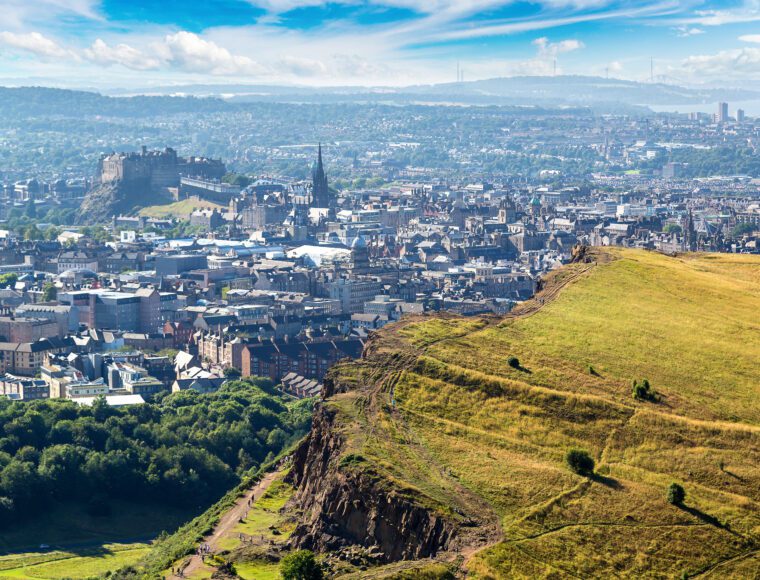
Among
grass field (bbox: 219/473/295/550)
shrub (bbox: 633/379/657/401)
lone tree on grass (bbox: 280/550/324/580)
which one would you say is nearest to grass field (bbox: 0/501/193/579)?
grass field (bbox: 219/473/295/550)

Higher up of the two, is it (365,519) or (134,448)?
(365,519)

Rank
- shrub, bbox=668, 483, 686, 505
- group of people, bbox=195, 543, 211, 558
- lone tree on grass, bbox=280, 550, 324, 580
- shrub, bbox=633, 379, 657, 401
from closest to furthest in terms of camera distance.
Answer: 1. lone tree on grass, bbox=280, 550, 324, 580
2. shrub, bbox=668, 483, 686, 505
3. shrub, bbox=633, 379, 657, 401
4. group of people, bbox=195, 543, 211, 558

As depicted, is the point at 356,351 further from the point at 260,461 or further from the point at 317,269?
the point at 317,269

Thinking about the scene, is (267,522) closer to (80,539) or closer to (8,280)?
(80,539)

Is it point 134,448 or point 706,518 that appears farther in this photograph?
point 134,448

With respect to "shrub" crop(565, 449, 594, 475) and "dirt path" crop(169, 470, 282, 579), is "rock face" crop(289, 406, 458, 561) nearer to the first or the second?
"dirt path" crop(169, 470, 282, 579)

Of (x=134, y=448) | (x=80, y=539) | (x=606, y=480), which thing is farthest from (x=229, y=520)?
(x=134, y=448)

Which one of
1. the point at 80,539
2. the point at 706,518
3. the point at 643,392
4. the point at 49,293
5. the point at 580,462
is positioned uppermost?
the point at 643,392

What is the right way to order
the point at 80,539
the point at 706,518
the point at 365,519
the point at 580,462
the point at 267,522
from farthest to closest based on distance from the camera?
the point at 80,539
the point at 267,522
the point at 580,462
the point at 365,519
the point at 706,518
